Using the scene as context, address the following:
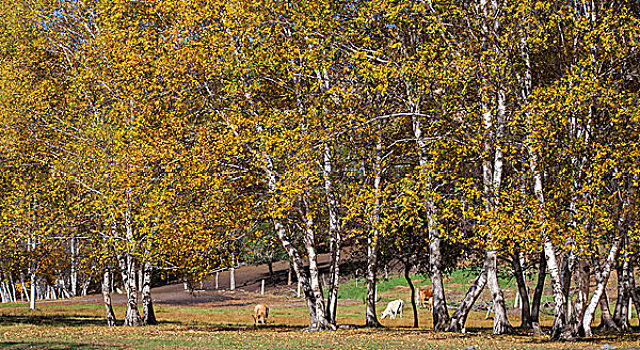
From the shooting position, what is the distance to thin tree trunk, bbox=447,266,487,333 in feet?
75.2

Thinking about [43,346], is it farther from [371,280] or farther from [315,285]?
[371,280]

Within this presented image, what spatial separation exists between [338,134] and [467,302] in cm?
734

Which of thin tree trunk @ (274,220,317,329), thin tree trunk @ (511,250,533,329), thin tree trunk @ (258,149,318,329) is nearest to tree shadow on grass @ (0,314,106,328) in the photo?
thin tree trunk @ (258,149,318,329)

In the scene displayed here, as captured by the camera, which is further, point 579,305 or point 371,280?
point 371,280

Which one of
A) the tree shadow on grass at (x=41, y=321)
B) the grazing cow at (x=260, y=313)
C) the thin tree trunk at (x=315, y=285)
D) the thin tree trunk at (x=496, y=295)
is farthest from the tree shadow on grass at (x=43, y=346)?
the grazing cow at (x=260, y=313)

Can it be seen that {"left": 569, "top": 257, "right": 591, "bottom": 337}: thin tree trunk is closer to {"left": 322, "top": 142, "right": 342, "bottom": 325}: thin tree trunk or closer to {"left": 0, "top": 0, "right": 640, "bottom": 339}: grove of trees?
{"left": 0, "top": 0, "right": 640, "bottom": 339}: grove of trees

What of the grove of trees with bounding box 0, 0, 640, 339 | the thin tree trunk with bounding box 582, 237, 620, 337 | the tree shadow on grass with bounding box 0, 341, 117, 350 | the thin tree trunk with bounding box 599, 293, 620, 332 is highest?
the grove of trees with bounding box 0, 0, 640, 339

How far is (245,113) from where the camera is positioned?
2753cm

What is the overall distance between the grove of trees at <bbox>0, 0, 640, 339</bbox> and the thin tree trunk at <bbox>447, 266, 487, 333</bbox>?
89mm

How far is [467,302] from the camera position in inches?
927

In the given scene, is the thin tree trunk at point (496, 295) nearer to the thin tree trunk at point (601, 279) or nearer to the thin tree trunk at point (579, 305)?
the thin tree trunk at point (579, 305)

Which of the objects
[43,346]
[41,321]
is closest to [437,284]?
[43,346]

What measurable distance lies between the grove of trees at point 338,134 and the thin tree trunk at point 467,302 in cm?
9

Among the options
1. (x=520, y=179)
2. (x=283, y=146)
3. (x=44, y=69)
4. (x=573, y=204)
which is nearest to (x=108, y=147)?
(x=44, y=69)
